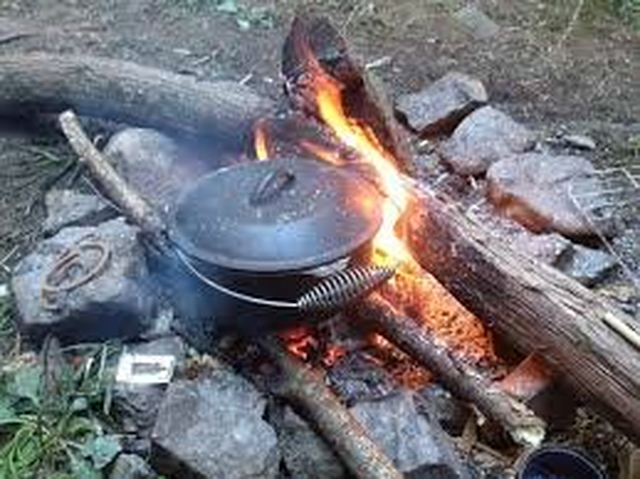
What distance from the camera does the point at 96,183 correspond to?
4.40 meters

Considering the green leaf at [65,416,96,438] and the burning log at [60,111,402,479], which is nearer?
the burning log at [60,111,402,479]

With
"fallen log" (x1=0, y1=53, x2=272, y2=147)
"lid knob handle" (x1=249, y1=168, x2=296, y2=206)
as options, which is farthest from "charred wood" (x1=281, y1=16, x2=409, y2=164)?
"lid knob handle" (x1=249, y1=168, x2=296, y2=206)

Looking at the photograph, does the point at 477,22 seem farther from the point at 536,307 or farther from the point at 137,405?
the point at 137,405

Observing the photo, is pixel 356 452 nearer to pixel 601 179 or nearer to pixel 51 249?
pixel 51 249

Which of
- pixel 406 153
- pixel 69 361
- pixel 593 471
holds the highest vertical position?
pixel 406 153

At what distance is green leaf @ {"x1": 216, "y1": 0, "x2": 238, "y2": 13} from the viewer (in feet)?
19.4

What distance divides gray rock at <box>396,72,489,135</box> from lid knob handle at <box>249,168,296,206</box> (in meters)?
1.53

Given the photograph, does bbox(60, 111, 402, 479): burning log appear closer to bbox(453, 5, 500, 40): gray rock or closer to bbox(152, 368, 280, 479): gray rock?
bbox(152, 368, 280, 479): gray rock

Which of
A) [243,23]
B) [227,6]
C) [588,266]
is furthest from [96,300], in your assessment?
[227,6]

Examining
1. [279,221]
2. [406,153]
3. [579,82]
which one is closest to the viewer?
[279,221]

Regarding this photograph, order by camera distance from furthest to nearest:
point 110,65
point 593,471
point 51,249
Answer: point 110,65 → point 51,249 → point 593,471

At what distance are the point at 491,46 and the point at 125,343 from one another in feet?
10.1

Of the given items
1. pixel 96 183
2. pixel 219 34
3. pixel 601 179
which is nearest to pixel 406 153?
pixel 601 179

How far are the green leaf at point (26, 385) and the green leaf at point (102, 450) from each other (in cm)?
30
